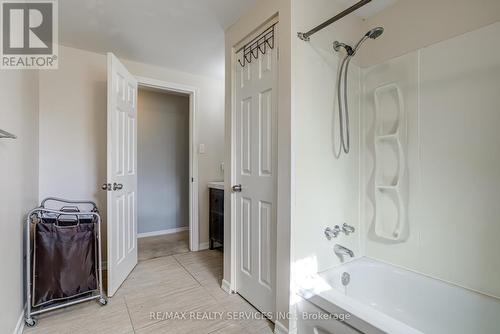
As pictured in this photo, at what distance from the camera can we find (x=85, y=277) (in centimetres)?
188

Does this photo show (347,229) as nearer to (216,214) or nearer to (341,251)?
(341,251)

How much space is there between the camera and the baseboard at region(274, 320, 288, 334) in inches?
60.0

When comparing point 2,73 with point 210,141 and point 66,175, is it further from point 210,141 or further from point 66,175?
point 210,141

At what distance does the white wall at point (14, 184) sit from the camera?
135 centimetres

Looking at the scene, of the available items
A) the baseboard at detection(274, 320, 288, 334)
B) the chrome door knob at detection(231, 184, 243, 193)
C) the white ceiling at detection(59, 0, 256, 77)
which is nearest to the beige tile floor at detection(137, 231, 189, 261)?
the chrome door knob at detection(231, 184, 243, 193)

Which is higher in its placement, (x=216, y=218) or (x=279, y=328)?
(x=216, y=218)

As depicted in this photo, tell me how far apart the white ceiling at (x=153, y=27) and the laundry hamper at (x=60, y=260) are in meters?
1.55

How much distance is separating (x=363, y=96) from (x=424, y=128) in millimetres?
511

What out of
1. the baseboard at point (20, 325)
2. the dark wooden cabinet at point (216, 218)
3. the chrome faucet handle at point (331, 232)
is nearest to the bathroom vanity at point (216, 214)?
the dark wooden cabinet at point (216, 218)

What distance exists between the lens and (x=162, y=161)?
400 cm

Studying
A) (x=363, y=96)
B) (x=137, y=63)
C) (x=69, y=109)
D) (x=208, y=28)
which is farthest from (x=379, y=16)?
(x=69, y=109)

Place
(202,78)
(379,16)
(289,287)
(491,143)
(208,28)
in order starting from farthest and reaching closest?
(202,78) < (208,28) < (379,16) < (289,287) < (491,143)

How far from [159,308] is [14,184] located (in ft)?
4.24

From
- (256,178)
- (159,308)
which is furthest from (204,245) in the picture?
(256,178)
